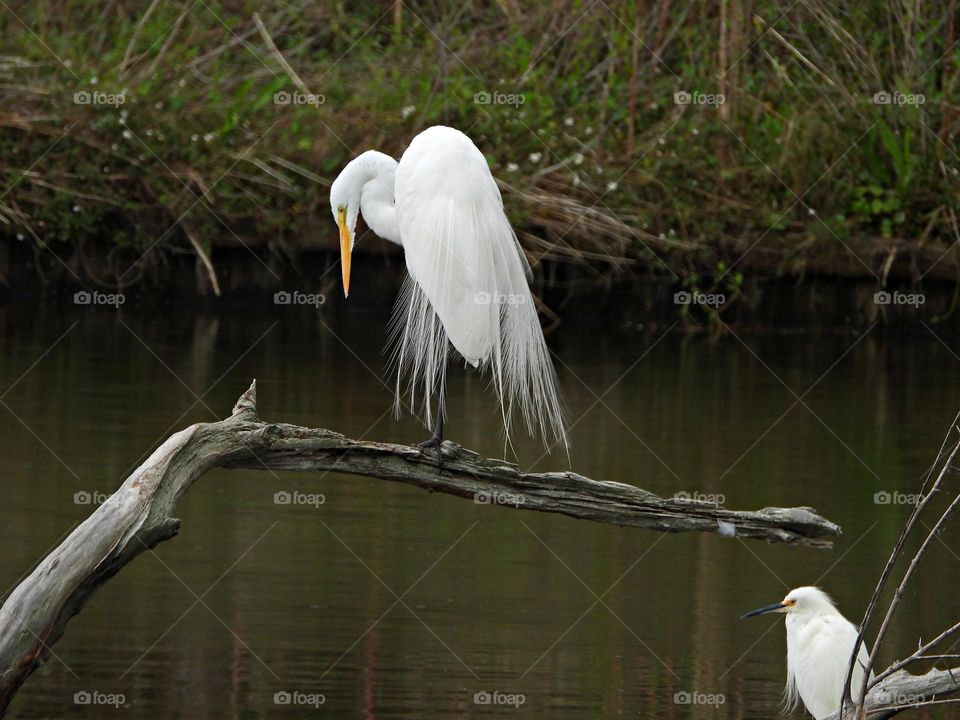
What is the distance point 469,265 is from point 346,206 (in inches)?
20.6

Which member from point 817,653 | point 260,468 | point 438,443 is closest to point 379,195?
point 438,443

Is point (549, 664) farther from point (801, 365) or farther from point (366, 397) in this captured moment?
point (801, 365)

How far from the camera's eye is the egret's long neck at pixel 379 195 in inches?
229

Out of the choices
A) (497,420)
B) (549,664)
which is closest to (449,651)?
(549,664)

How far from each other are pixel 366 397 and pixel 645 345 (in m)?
4.34

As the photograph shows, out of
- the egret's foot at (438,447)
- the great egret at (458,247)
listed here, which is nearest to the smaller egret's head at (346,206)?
the great egret at (458,247)

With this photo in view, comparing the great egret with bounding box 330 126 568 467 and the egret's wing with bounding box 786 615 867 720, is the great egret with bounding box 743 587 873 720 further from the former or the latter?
the great egret with bounding box 330 126 568 467

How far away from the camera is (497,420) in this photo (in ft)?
33.7

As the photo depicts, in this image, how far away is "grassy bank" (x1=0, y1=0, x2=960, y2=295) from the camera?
14664 mm

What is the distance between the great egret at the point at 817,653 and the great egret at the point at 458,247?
1.10 m

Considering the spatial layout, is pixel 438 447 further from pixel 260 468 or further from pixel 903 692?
pixel 903 692

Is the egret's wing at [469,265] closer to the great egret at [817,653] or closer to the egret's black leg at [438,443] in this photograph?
the egret's black leg at [438,443]

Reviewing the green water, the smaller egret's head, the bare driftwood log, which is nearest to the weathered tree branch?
the bare driftwood log

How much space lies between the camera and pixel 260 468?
4.55 m
